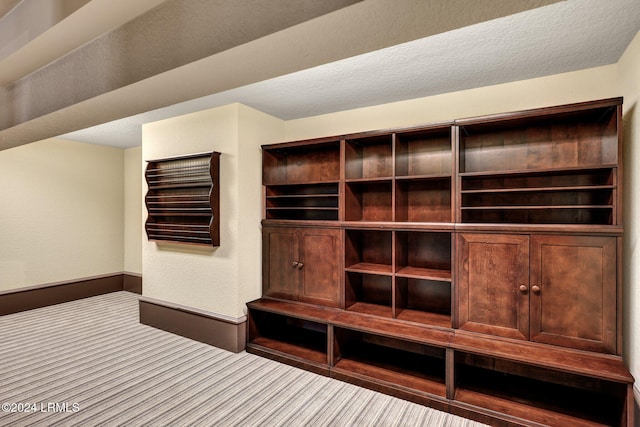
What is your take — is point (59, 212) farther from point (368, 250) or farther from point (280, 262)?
point (368, 250)

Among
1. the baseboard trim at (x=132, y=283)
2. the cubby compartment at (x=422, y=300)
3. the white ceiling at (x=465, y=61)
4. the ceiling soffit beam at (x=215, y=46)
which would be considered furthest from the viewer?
the baseboard trim at (x=132, y=283)

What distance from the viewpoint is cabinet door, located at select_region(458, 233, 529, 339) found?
1.97 m

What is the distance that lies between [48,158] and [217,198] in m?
3.01

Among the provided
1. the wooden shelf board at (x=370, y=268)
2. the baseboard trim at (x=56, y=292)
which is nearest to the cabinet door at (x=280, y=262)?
the wooden shelf board at (x=370, y=268)

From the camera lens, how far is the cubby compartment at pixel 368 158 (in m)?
2.68

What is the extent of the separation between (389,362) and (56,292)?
4.48 meters

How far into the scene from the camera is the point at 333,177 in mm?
2955

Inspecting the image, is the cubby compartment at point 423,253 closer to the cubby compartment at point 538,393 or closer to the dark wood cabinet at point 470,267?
the dark wood cabinet at point 470,267

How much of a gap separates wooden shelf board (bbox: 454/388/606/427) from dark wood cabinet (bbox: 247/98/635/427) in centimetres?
1

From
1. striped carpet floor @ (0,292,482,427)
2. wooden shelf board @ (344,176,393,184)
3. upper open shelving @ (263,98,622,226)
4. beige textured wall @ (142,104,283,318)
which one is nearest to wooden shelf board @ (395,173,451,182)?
upper open shelving @ (263,98,622,226)

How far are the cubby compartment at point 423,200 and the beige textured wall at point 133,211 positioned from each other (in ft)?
13.5

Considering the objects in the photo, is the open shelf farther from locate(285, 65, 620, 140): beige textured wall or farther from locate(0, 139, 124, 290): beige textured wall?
locate(0, 139, 124, 290): beige textured wall

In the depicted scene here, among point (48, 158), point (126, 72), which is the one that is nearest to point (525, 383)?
point (126, 72)

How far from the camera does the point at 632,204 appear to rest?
1.73 m
